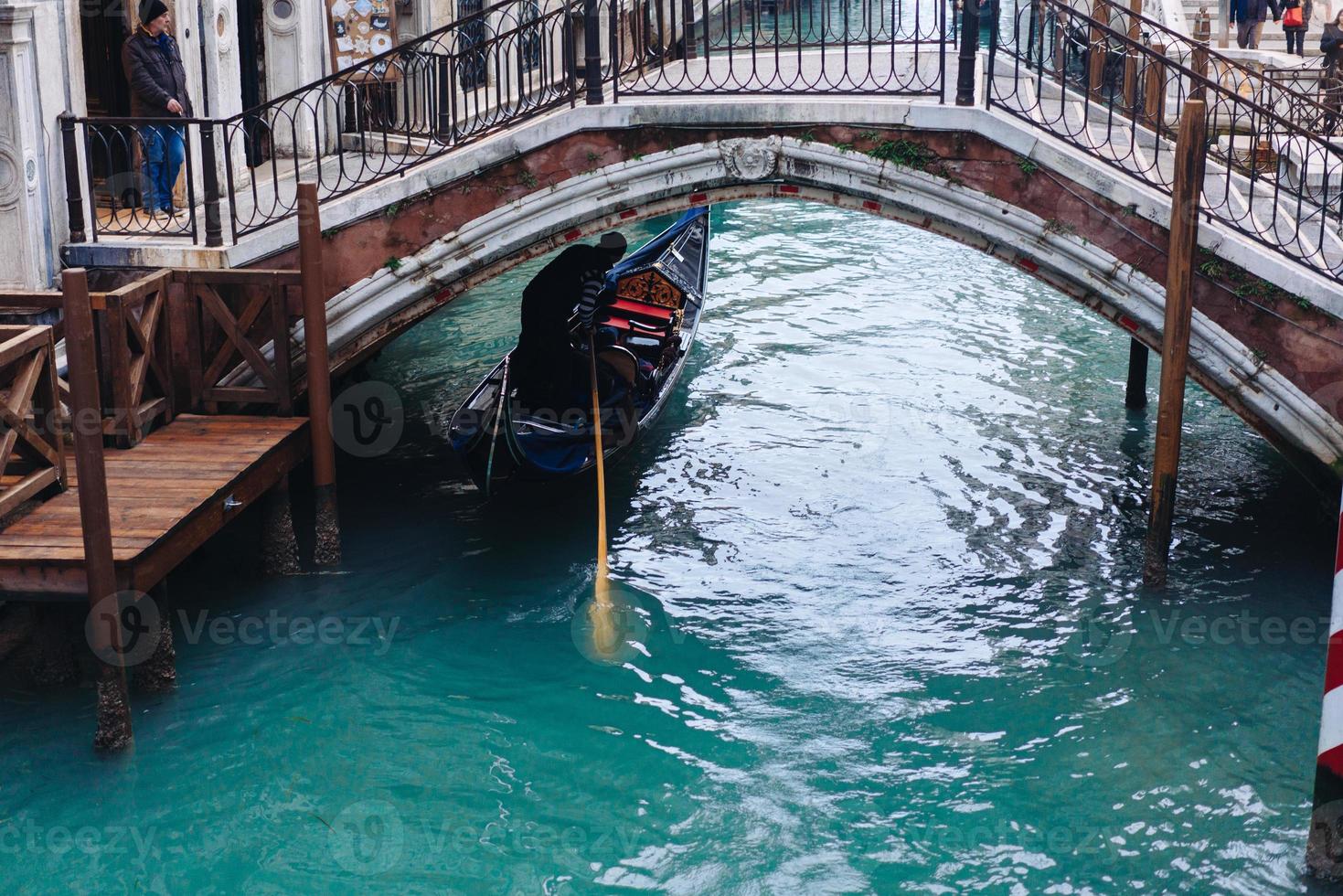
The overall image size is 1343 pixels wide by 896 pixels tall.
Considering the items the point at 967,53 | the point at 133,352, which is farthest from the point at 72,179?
the point at 967,53

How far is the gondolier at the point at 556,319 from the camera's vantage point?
681cm

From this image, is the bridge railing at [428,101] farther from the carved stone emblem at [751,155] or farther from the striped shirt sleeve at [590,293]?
the striped shirt sleeve at [590,293]

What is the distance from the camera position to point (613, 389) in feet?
24.8

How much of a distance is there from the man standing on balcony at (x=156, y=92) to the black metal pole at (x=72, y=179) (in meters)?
0.33

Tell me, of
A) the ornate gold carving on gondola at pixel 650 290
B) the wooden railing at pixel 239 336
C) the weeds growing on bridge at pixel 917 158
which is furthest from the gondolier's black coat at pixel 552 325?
the ornate gold carving on gondola at pixel 650 290

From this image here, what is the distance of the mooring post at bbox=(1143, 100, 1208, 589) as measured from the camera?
18.1 feet

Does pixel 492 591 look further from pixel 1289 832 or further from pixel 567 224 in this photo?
pixel 1289 832

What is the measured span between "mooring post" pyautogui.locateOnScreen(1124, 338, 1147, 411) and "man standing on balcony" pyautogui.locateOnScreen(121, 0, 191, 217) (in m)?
5.24

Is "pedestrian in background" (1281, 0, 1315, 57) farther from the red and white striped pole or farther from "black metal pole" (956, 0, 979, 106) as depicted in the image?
the red and white striped pole

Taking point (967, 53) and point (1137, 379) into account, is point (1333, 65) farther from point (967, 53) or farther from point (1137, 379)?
point (967, 53)

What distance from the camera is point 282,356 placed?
20.7ft

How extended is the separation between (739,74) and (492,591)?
9.44 feet

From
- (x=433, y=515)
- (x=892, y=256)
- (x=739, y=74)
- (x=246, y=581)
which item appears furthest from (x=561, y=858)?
(x=892, y=256)

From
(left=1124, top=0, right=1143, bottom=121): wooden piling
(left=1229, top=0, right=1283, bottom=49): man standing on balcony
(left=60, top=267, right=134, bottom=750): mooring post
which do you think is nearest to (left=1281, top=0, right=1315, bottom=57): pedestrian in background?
(left=1229, top=0, right=1283, bottom=49): man standing on balcony
